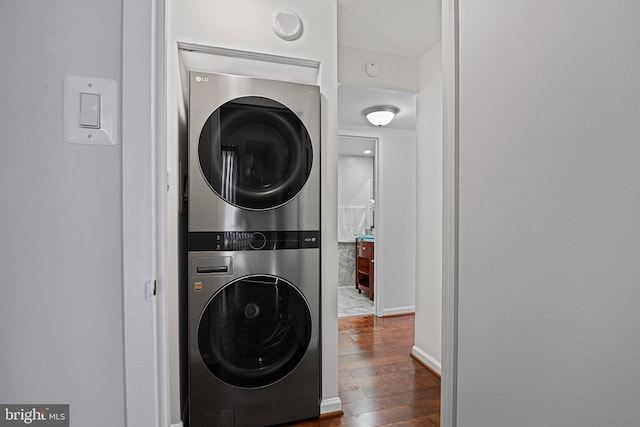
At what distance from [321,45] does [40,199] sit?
1.69 meters

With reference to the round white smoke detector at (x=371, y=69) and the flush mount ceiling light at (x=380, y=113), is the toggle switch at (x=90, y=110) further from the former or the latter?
the flush mount ceiling light at (x=380, y=113)

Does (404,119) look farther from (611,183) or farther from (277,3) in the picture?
(611,183)

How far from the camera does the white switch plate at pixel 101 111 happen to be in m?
0.59

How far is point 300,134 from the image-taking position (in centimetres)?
172

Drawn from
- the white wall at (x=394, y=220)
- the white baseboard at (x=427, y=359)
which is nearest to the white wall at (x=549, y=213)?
the white baseboard at (x=427, y=359)

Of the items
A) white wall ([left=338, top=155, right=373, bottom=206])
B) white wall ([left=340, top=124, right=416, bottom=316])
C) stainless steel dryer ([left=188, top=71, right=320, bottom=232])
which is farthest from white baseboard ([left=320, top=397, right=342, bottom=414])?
white wall ([left=338, top=155, right=373, bottom=206])

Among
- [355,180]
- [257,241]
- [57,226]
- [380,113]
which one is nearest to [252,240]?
[257,241]

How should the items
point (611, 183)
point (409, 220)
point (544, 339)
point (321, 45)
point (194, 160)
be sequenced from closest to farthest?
1. point (611, 183)
2. point (544, 339)
3. point (194, 160)
4. point (321, 45)
5. point (409, 220)

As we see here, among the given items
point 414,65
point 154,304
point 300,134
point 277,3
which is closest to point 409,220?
point 414,65

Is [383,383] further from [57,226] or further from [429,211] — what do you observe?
[57,226]

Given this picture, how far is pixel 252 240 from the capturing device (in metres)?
1.65

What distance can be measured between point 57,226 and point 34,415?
14.0 inches

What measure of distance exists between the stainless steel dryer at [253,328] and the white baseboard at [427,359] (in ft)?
3.74

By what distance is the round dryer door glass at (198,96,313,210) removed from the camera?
159 cm
